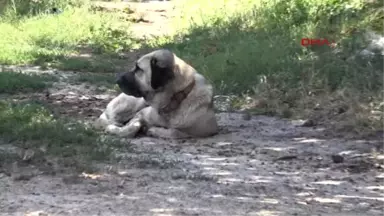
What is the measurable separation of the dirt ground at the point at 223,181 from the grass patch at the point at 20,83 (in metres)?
3.13

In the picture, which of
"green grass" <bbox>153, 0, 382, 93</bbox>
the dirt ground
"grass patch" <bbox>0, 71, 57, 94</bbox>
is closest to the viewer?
the dirt ground

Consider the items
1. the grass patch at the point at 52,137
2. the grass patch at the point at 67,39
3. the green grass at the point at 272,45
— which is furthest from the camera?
the grass patch at the point at 67,39

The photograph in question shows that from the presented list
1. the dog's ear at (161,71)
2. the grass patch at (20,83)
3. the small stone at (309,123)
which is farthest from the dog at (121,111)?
the grass patch at (20,83)

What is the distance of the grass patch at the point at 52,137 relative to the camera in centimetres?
652

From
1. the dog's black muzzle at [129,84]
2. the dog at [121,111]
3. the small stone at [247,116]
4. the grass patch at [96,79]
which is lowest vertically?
the grass patch at [96,79]

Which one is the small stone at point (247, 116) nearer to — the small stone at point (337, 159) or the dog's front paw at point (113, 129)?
the dog's front paw at point (113, 129)

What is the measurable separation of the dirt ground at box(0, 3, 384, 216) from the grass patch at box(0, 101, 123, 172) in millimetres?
→ 225

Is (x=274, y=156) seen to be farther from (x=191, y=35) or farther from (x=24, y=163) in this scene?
(x=191, y=35)

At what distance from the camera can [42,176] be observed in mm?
5961

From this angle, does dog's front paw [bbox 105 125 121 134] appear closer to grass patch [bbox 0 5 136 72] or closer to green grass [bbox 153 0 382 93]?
green grass [bbox 153 0 382 93]

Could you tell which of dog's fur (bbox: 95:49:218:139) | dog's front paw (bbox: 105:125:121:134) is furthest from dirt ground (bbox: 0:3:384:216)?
dog's front paw (bbox: 105:125:121:134)

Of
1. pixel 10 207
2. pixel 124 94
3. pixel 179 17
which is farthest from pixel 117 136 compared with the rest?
pixel 179 17

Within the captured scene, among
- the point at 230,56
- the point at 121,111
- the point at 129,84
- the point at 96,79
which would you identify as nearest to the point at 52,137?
the point at 129,84

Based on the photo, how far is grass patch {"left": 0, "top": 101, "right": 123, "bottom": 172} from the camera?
6.52 meters
